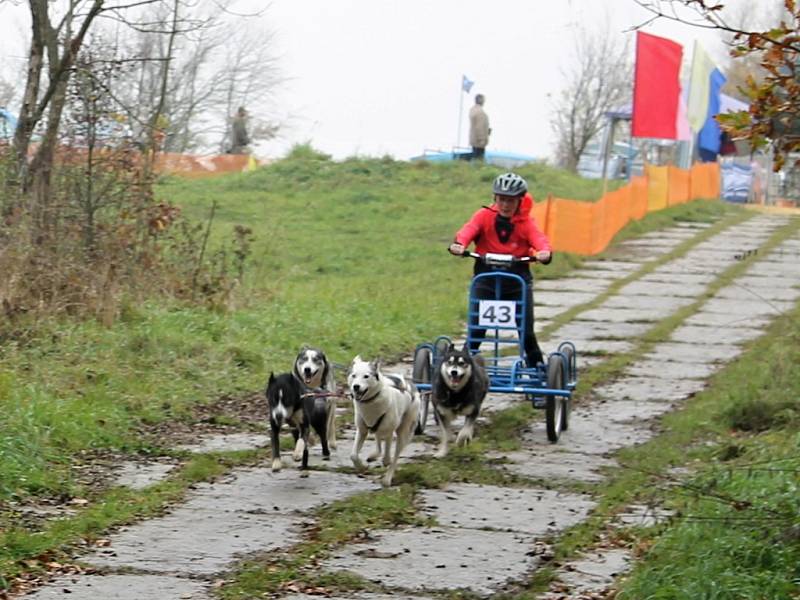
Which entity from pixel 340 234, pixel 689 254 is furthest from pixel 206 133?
pixel 689 254

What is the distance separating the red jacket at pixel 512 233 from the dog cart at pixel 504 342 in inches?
7.6

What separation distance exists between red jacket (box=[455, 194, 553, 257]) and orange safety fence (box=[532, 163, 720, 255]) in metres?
12.5

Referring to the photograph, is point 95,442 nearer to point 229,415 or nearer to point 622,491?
point 229,415

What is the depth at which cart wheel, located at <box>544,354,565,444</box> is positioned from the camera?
36.3ft

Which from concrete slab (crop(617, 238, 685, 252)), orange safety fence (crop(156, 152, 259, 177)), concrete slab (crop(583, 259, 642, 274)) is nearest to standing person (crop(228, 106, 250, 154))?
orange safety fence (crop(156, 152, 259, 177))

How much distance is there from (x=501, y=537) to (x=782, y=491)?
→ 1.57 meters

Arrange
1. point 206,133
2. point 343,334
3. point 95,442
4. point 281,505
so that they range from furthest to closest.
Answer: point 206,133, point 343,334, point 95,442, point 281,505

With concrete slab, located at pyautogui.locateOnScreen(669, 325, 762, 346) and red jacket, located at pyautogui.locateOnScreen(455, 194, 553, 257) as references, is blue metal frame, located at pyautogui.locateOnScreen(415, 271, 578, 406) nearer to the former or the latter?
red jacket, located at pyautogui.locateOnScreen(455, 194, 553, 257)

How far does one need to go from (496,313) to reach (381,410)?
6.77 feet

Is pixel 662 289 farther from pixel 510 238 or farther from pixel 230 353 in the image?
pixel 510 238

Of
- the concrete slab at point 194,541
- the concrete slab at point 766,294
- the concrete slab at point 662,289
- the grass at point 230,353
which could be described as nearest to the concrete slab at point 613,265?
the grass at point 230,353

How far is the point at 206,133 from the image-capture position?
41062 mm

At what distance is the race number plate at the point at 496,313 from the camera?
1142cm

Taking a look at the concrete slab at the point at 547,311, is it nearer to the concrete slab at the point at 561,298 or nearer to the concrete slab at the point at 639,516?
the concrete slab at the point at 561,298
